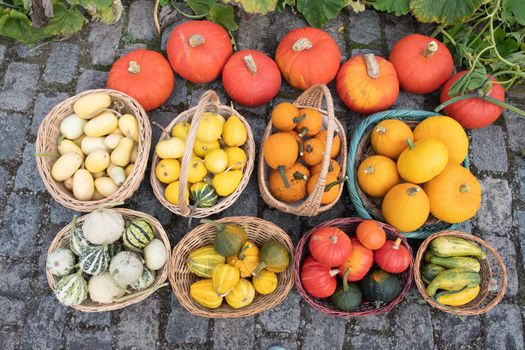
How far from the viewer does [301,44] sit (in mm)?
2852

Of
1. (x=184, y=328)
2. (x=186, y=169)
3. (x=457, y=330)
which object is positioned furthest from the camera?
(x=457, y=330)

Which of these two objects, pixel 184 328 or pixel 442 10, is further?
pixel 442 10

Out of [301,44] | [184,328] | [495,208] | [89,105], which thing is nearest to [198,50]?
[301,44]

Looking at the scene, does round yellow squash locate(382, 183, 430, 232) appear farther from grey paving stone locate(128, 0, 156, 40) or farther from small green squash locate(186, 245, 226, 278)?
grey paving stone locate(128, 0, 156, 40)

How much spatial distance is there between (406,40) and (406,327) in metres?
1.84

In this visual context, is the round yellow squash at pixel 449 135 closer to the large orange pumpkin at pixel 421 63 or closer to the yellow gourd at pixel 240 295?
the large orange pumpkin at pixel 421 63

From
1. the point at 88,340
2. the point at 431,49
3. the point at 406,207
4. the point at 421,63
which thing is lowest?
the point at 88,340

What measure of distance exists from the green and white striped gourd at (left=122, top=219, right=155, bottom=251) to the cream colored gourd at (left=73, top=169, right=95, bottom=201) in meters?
0.30

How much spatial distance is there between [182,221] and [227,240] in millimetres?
544

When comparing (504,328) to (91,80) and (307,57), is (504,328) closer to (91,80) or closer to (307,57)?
(307,57)

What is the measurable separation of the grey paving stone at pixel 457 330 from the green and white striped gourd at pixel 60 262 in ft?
6.93

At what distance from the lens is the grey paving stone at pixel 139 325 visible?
2.58 metres

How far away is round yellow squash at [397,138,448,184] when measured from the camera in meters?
2.44

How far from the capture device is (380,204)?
2.80m
